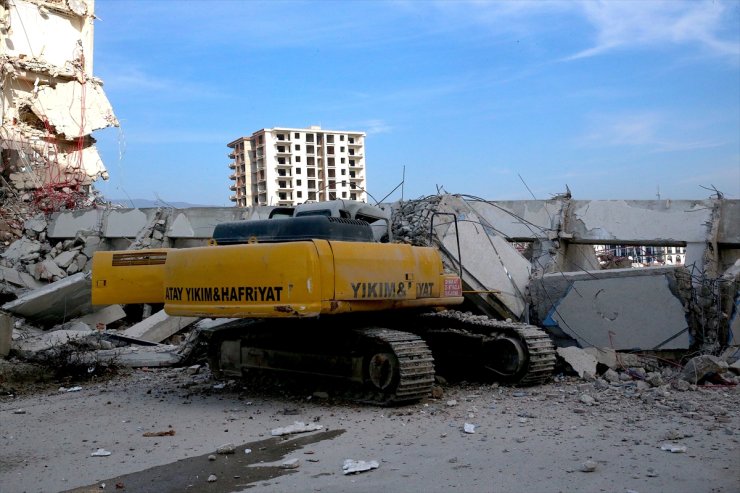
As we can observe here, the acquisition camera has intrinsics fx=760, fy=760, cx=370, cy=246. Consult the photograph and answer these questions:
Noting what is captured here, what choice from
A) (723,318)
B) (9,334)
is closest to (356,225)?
(723,318)

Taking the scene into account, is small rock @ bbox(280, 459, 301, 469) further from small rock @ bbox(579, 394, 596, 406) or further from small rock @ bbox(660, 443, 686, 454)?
small rock @ bbox(579, 394, 596, 406)

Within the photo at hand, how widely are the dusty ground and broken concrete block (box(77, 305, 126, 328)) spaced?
4.81m

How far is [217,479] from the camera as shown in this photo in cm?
495

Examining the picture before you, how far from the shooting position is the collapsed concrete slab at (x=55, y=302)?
39.4 feet

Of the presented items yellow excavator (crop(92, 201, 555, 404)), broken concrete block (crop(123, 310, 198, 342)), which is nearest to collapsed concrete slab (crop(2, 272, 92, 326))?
broken concrete block (crop(123, 310, 198, 342))

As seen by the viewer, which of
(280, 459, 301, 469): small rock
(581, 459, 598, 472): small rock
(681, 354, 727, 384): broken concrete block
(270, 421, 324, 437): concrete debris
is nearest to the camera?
(581, 459, 598, 472): small rock

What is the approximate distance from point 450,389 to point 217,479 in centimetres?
339

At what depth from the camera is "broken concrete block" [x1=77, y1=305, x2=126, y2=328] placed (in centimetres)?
1285

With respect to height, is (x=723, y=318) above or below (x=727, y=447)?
above

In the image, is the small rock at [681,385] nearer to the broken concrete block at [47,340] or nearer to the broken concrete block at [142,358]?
the broken concrete block at [142,358]

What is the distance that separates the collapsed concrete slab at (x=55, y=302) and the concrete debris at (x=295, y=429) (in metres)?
7.16

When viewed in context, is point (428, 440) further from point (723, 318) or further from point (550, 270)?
point (550, 270)

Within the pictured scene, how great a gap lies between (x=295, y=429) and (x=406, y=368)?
1149 millimetres

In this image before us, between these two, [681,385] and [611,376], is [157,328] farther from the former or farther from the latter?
[681,385]
